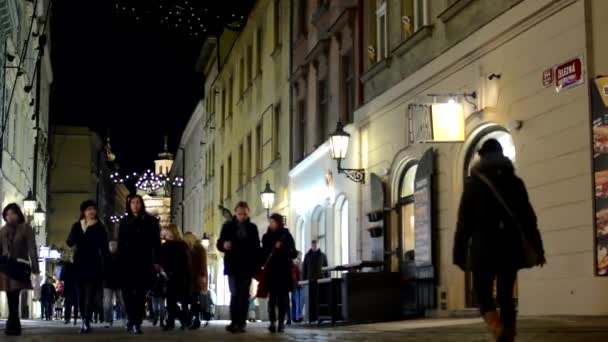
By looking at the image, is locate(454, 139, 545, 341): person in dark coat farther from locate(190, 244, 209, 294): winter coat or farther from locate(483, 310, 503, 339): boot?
locate(190, 244, 209, 294): winter coat

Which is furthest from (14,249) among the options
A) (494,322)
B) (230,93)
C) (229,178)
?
(230,93)

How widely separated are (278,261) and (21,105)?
27.0 meters

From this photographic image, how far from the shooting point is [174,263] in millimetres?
17469

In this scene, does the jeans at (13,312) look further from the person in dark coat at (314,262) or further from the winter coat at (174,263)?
the person in dark coat at (314,262)

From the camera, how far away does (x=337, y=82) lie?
A: 83.6 ft

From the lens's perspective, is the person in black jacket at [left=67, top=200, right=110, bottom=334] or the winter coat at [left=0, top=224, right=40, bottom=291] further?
the person in black jacket at [left=67, top=200, right=110, bottom=334]

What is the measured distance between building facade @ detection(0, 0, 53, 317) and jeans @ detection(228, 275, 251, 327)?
11.8 m

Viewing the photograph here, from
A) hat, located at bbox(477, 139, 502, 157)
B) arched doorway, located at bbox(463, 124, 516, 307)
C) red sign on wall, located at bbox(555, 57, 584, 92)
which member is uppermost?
red sign on wall, located at bbox(555, 57, 584, 92)

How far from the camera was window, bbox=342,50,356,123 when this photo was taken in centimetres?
2431

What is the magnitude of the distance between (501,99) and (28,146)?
3263cm

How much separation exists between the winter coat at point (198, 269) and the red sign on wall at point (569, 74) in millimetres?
6969

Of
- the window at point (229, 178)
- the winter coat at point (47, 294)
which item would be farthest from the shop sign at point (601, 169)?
the window at point (229, 178)

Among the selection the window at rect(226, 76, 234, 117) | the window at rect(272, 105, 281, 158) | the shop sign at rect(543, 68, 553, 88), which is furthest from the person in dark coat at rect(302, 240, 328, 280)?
the window at rect(226, 76, 234, 117)

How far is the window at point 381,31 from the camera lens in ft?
70.9
